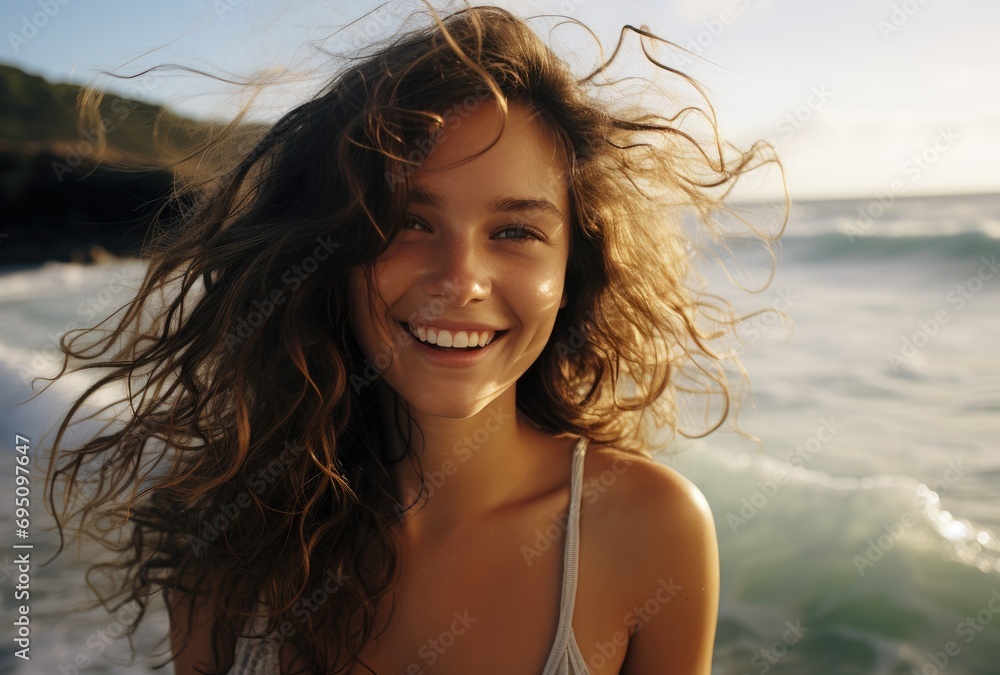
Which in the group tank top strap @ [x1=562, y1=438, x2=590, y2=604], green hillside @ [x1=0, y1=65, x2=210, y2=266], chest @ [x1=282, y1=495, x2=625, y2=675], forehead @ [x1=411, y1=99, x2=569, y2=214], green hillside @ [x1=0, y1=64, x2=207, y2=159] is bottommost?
green hillside @ [x1=0, y1=64, x2=207, y2=159]

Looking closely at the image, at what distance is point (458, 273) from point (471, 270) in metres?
0.04

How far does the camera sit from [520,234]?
212 cm

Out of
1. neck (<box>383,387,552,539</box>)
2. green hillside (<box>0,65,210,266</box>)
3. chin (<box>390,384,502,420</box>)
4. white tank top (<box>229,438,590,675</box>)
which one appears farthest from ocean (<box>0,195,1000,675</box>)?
green hillside (<box>0,65,210,266</box>)

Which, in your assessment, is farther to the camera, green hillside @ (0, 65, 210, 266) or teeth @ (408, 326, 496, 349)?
green hillside @ (0, 65, 210, 266)

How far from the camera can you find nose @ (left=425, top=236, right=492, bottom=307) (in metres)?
1.99

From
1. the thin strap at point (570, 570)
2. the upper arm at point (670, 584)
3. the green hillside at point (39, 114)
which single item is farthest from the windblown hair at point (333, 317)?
the green hillside at point (39, 114)

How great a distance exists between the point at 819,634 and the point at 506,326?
114 inches

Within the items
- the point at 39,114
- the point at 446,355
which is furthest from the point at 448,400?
the point at 39,114

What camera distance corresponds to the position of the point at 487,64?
2104 millimetres

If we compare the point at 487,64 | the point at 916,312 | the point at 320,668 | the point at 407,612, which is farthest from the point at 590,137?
the point at 916,312

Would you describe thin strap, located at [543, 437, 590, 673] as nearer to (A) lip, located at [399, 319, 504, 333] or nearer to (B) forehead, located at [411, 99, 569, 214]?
(A) lip, located at [399, 319, 504, 333]

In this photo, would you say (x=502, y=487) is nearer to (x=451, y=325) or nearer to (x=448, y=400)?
(x=448, y=400)

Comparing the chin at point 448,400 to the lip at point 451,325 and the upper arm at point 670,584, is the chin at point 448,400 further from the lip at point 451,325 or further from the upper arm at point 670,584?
the upper arm at point 670,584

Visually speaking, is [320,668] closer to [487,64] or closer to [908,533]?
[487,64]
